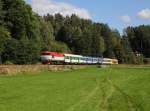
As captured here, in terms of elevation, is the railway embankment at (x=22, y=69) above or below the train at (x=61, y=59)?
below

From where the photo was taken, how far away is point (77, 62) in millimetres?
119812

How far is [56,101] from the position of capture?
24953 millimetres

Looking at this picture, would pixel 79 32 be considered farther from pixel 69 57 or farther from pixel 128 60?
pixel 69 57

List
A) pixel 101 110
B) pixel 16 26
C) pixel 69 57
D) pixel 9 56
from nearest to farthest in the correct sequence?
pixel 101 110
pixel 9 56
pixel 16 26
pixel 69 57

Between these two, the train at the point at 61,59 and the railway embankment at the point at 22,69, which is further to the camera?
the train at the point at 61,59

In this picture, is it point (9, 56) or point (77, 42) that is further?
point (77, 42)

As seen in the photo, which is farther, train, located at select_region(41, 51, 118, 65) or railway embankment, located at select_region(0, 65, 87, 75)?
train, located at select_region(41, 51, 118, 65)

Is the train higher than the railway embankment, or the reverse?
the train

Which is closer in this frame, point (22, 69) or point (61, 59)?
point (22, 69)

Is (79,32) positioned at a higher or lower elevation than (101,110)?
higher

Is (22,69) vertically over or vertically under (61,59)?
under

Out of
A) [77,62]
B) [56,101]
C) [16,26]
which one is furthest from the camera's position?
[77,62]

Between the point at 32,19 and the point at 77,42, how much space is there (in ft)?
238

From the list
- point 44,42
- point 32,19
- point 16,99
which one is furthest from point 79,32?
point 16,99
